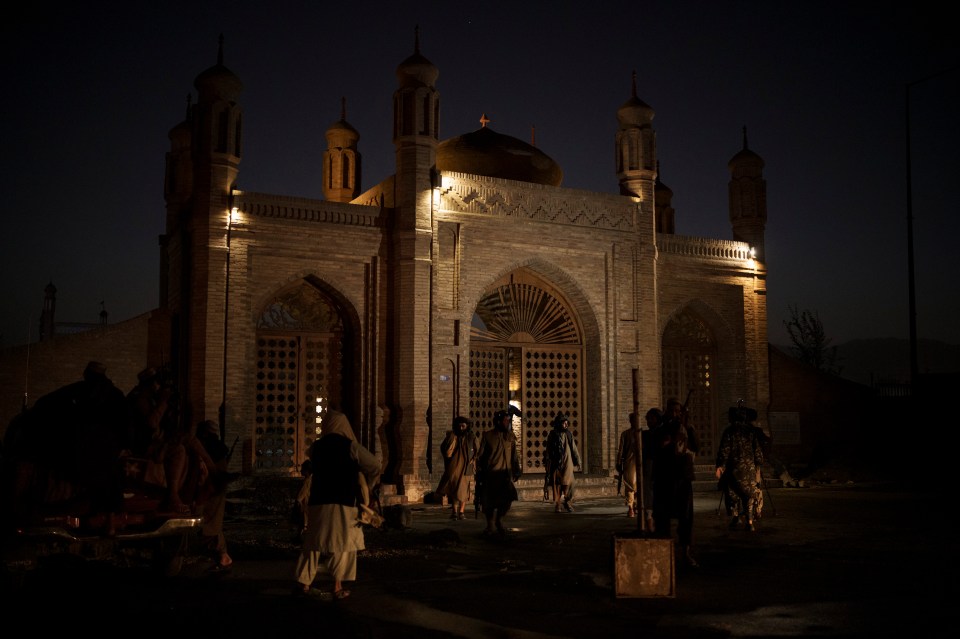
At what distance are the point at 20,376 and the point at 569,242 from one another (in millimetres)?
10543

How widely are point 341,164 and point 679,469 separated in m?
15.1

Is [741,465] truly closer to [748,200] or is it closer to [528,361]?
[528,361]

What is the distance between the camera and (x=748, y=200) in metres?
22.1

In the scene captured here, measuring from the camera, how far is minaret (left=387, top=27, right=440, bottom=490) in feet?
54.9

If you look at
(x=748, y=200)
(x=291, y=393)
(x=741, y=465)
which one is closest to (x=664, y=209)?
(x=748, y=200)

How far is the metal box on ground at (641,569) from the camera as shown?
7.14m

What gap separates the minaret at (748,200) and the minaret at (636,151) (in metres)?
3.34

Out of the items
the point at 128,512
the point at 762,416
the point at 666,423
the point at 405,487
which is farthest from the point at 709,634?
the point at 762,416

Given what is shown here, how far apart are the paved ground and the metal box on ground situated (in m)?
0.10

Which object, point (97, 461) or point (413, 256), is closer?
point (97, 461)

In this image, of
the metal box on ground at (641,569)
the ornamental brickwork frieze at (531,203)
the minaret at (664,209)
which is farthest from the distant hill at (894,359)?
the metal box on ground at (641,569)

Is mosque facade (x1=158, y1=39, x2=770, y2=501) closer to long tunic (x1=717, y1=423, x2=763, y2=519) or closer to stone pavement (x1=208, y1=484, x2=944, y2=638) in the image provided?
long tunic (x1=717, y1=423, x2=763, y2=519)

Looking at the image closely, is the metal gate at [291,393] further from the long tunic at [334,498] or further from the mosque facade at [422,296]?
the long tunic at [334,498]

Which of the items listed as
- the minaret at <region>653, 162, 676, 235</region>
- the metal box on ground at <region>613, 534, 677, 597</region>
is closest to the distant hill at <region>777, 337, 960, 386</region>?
the minaret at <region>653, 162, 676, 235</region>
